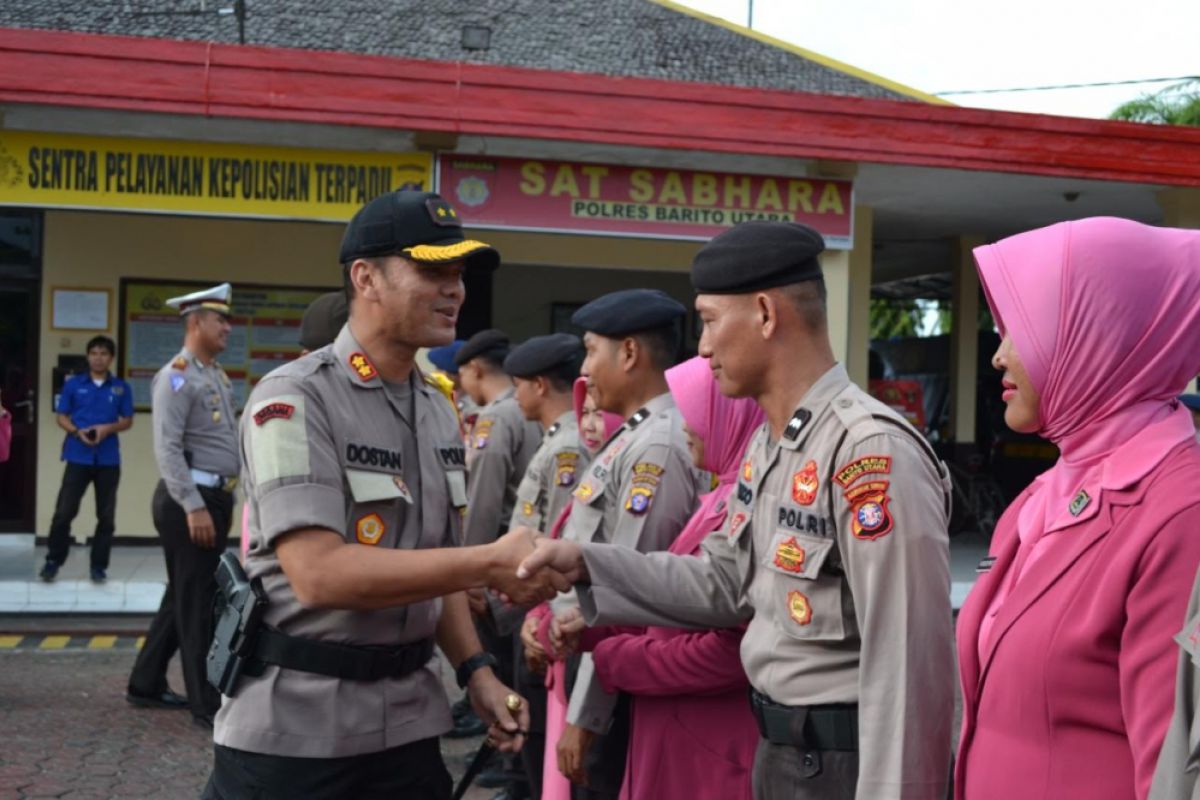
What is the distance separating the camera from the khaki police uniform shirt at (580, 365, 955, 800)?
8.18ft

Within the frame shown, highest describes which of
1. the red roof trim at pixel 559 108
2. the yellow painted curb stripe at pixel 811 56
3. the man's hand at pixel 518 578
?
the yellow painted curb stripe at pixel 811 56

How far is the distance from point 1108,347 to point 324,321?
135 inches

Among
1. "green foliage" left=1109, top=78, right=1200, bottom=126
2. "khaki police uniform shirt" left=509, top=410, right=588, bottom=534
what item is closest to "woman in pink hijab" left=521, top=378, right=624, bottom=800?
"khaki police uniform shirt" left=509, top=410, right=588, bottom=534

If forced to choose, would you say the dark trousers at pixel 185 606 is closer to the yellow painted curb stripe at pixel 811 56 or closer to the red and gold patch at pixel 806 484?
the red and gold patch at pixel 806 484

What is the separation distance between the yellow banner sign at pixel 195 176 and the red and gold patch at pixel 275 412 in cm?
770

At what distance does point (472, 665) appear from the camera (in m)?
3.20

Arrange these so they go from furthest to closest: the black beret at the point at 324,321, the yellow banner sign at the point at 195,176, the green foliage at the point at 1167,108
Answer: the green foliage at the point at 1167,108, the yellow banner sign at the point at 195,176, the black beret at the point at 324,321

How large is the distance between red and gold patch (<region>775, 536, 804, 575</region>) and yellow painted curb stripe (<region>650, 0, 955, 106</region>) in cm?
1415

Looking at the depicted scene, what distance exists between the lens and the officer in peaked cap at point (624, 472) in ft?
12.1

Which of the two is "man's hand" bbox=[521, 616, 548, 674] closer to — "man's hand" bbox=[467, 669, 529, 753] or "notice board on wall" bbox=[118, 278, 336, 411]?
"man's hand" bbox=[467, 669, 529, 753]

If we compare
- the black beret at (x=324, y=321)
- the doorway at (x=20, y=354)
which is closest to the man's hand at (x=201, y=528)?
the black beret at (x=324, y=321)

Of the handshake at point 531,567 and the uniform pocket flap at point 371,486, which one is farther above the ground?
the uniform pocket flap at point 371,486

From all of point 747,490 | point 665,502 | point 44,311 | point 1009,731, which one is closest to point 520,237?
point 44,311

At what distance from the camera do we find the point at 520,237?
1329 cm
